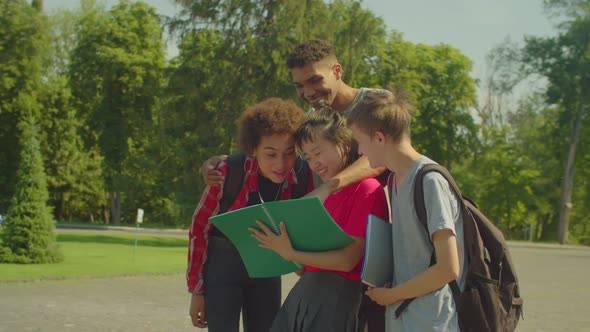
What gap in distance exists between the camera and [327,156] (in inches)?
124

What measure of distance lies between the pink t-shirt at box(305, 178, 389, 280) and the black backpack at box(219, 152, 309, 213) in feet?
1.73

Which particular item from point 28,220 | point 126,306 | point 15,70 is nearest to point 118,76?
point 15,70

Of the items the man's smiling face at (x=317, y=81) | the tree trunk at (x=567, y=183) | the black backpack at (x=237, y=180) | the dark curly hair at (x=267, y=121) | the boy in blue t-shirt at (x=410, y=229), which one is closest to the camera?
the boy in blue t-shirt at (x=410, y=229)

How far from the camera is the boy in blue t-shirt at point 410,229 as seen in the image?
2.65m

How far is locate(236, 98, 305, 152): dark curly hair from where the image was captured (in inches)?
133

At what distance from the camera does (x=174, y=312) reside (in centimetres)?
1014

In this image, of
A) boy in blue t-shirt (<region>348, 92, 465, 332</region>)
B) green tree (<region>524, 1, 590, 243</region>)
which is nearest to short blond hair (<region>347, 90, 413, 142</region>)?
boy in blue t-shirt (<region>348, 92, 465, 332</region>)

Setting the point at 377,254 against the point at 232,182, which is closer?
the point at 377,254

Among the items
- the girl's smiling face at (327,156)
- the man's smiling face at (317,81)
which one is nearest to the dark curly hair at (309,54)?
the man's smiling face at (317,81)

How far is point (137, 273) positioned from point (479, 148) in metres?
33.2

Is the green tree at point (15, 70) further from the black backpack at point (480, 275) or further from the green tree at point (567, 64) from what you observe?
the black backpack at point (480, 275)

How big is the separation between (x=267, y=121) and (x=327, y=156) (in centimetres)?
40

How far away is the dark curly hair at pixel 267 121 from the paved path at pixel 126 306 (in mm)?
5625

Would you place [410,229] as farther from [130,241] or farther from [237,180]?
[130,241]
